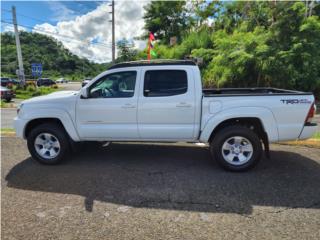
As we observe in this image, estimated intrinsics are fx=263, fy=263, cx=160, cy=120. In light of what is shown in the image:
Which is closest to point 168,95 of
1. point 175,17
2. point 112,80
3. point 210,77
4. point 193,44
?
point 112,80

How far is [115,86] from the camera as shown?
16.2 ft

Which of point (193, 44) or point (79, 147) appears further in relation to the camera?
point (193, 44)

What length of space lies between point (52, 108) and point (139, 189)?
2.32 metres

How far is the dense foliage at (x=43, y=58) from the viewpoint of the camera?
88294 mm

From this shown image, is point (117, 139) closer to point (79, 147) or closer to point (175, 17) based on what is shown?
point (79, 147)

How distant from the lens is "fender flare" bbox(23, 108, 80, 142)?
4949mm

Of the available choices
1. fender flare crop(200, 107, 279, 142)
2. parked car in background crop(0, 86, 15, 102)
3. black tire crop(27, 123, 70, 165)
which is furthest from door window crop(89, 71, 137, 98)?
parked car in background crop(0, 86, 15, 102)

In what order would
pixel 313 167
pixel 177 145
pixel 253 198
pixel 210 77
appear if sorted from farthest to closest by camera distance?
pixel 210 77, pixel 177 145, pixel 313 167, pixel 253 198

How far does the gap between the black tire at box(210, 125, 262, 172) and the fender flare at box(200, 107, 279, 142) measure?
207 millimetres

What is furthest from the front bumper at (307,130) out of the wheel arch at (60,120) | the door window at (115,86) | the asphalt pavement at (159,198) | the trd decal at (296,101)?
the wheel arch at (60,120)

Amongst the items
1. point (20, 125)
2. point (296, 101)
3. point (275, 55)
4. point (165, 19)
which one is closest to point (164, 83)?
point (296, 101)

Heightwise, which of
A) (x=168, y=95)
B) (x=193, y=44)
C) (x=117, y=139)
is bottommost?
(x=117, y=139)

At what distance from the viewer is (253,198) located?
12.2 ft

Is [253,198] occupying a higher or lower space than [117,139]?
lower
